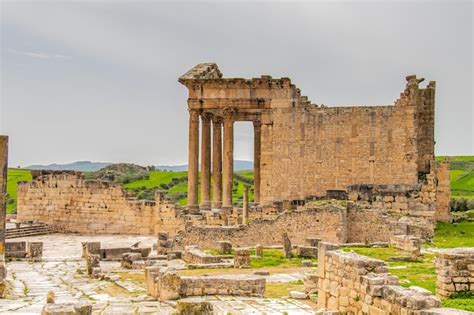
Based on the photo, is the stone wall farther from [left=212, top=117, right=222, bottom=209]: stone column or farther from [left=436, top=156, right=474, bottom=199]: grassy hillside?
[left=436, top=156, right=474, bottom=199]: grassy hillside

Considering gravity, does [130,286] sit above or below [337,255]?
below

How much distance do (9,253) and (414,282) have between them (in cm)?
1666

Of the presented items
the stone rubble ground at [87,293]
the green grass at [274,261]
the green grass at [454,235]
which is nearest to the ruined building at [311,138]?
the green grass at [454,235]

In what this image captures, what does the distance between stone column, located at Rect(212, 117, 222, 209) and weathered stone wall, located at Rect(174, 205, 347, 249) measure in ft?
26.9

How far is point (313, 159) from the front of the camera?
3553 cm

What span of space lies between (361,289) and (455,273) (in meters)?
1.75

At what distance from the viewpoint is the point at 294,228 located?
29.8 metres

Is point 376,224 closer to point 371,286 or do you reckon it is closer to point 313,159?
point 313,159

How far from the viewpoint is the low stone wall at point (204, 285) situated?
54.7 feet

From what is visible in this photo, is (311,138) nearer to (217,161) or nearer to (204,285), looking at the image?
(217,161)

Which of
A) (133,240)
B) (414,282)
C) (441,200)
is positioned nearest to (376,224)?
(441,200)

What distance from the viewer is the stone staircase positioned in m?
35.1

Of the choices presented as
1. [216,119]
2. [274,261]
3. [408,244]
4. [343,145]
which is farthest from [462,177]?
[274,261]

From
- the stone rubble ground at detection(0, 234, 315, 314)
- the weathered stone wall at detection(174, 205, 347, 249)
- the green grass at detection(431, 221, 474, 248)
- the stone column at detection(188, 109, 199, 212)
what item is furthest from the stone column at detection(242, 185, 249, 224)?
the green grass at detection(431, 221, 474, 248)
